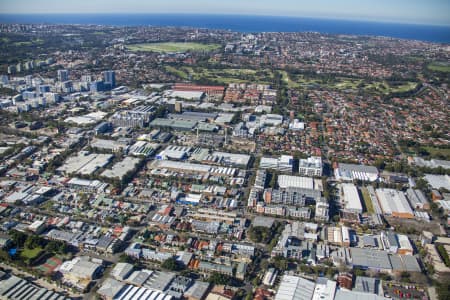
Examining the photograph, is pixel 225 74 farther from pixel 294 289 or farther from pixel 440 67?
pixel 294 289

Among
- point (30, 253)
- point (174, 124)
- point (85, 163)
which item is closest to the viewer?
point (30, 253)

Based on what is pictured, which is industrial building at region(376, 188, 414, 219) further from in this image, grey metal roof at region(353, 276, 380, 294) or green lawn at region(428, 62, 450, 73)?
green lawn at region(428, 62, 450, 73)

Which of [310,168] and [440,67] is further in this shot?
[440,67]

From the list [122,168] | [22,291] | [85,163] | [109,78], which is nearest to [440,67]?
[109,78]

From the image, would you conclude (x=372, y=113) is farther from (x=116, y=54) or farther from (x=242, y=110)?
(x=116, y=54)

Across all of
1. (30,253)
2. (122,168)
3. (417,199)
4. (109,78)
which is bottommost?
(30,253)

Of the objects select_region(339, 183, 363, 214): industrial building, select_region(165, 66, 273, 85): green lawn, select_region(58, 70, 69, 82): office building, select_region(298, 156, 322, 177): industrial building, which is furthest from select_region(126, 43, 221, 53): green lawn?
select_region(339, 183, 363, 214): industrial building

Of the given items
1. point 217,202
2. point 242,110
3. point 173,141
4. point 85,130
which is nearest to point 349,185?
point 217,202
